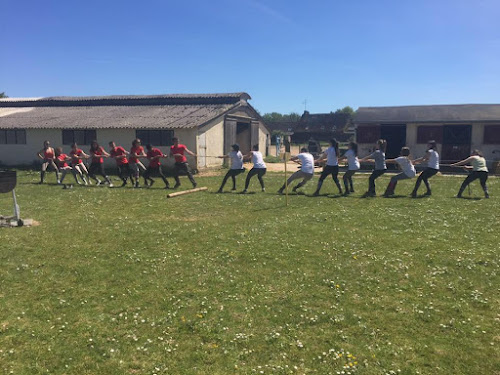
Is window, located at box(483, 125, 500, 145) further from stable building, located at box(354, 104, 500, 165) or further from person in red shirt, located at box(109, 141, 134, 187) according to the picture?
person in red shirt, located at box(109, 141, 134, 187)

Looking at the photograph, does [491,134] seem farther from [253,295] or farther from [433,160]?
[253,295]

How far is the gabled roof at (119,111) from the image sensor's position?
25.7 metres

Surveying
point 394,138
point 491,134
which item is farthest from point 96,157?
point 491,134

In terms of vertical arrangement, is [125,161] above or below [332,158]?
A: below

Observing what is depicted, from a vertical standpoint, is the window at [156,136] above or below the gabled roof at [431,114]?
below

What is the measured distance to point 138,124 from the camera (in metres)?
25.1

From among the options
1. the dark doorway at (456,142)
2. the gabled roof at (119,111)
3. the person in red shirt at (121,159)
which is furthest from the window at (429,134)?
the person in red shirt at (121,159)

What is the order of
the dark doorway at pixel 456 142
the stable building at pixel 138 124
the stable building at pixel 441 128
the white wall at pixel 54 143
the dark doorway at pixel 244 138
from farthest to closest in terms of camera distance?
the dark doorway at pixel 244 138, the dark doorway at pixel 456 142, the stable building at pixel 441 128, the stable building at pixel 138 124, the white wall at pixel 54 143

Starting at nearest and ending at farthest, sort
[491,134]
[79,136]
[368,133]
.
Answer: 1. [491,134]
2. [79,136]
3. [368,133]

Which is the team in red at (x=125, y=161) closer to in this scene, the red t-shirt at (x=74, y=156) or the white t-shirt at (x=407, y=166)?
the red t-shirt at (x=74, y=156)

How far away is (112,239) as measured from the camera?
8.96m

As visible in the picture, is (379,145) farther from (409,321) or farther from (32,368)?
(32,368)

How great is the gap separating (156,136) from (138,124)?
5.07 feet

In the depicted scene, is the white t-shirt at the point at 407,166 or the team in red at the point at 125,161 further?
the team in red at the point at 125,161
